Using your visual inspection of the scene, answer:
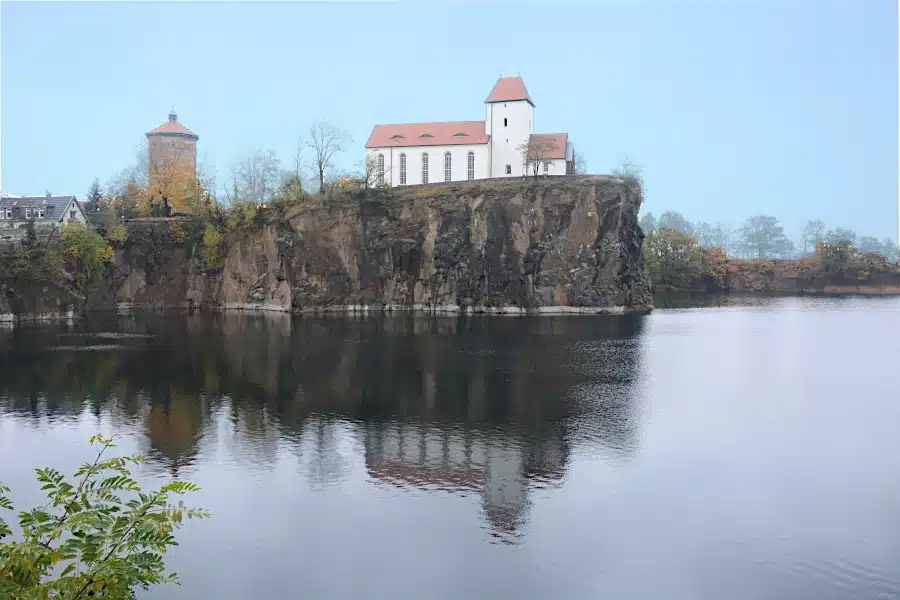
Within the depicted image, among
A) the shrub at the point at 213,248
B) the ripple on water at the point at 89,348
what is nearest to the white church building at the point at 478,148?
the shrub at the point at 213,248

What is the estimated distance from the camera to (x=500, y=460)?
76.7 feet

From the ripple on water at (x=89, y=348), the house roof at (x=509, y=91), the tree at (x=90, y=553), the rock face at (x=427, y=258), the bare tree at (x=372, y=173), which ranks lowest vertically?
the ripple on water at (x=89, y=348)

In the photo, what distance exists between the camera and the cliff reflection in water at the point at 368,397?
76.8 feet

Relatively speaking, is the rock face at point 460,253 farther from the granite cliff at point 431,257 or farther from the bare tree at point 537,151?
the bare tree at point 537,151

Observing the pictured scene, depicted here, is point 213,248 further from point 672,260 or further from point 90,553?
point 90,553

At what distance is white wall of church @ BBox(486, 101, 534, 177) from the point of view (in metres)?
86.0

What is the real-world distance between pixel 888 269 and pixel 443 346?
10064 centimetres

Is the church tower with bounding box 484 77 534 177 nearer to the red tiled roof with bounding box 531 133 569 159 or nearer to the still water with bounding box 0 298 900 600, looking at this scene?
the red tiled roof with bounding box 531 133 569 159

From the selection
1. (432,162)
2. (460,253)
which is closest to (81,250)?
(460,253)

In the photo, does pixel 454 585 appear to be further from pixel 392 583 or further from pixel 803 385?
pixel 803 385

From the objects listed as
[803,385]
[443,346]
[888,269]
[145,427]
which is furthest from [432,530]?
[888,269]

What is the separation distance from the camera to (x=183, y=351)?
48156 millimetres

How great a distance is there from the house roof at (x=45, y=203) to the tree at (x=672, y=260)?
8020 cm

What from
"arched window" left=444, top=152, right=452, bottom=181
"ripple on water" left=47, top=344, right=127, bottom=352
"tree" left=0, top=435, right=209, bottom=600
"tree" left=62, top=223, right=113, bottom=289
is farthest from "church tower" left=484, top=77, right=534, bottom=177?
"tree" left=0, top=435, right=209, bottom=600
